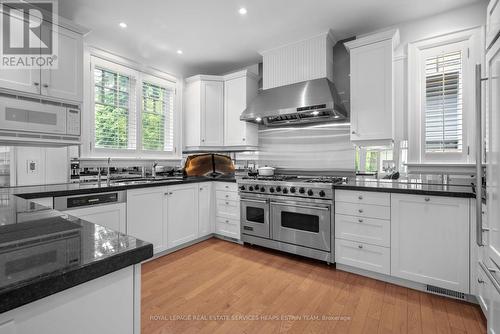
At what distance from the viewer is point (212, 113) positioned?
4.01 m

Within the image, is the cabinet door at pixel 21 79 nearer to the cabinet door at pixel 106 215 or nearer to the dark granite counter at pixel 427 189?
the cabinet door at pixel 106 215

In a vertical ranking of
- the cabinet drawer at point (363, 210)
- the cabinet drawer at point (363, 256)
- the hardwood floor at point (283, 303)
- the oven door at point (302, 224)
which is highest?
the cabinet drawer at point (363, 210)

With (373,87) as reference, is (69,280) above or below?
below

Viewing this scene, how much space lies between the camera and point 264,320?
5.86 feet

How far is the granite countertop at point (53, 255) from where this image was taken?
48 centimetres

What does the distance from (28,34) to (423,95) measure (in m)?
3.92

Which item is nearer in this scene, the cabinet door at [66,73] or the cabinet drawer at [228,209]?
the cabinet door at [66,73]

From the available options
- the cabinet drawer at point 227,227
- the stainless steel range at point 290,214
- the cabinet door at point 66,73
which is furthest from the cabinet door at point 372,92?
the cabinet door at point 66,73

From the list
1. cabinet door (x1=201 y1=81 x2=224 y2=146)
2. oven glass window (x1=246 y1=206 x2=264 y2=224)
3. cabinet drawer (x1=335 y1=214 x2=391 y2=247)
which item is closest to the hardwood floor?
cabinet drawer (x1=335 y1=214 x2=391 y2=247)

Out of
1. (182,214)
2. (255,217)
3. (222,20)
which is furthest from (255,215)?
(222,20)

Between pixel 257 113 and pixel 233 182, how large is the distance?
984mm

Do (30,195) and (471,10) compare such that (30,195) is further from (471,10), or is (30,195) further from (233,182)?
(471,10)

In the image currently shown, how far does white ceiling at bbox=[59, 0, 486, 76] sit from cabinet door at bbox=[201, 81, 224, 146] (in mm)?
534

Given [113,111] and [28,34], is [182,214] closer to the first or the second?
[113,111]
